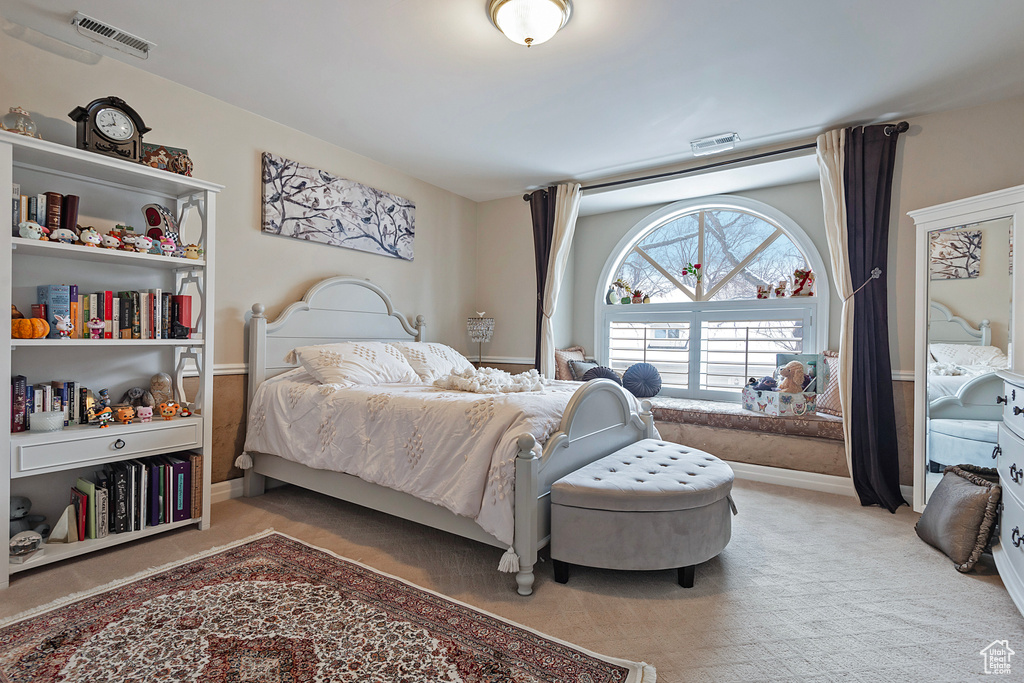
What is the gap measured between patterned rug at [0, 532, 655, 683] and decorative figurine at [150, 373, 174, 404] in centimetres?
96

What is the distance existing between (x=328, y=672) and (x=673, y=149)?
3.71 meters

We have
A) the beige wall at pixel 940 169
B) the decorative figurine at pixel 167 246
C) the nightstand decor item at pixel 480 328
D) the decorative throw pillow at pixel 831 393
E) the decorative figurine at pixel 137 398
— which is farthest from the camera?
the nightstand decor item at pixel 480 328

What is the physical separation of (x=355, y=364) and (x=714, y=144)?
2.91 m

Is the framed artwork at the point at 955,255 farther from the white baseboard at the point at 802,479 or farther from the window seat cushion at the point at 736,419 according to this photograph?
the white baseboard at the point at 802,479

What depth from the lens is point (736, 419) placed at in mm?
3771

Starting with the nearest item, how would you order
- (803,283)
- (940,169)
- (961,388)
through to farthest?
(961,388)
(940,169)
(803,283)

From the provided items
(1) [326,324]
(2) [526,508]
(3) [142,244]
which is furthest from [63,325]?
(2) [526,508]

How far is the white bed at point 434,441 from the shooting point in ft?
6.56

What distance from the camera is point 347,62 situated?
2.61 metres

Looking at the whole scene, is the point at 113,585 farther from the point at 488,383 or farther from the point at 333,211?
the point at 333,211

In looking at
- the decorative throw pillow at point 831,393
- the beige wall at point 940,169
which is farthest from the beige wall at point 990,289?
the decorative throw pillow at point 831,393

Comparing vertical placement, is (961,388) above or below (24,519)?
above

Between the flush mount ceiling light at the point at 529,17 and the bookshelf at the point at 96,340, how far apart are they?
171cm

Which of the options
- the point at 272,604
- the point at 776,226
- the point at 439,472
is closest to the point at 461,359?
the point at 439,472
